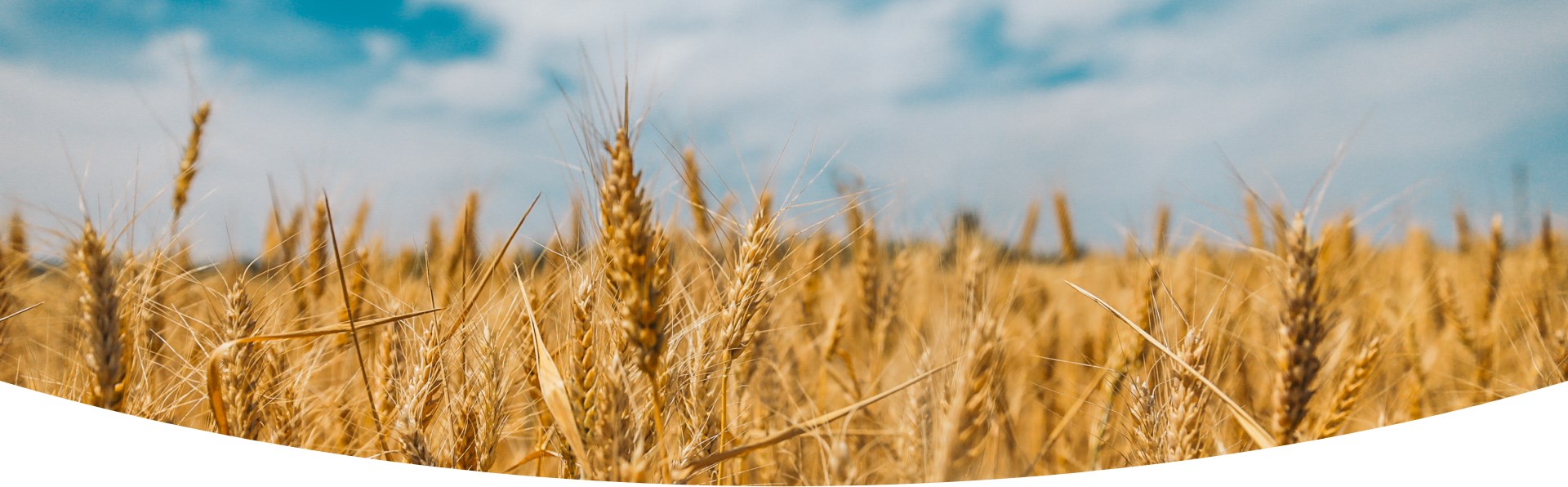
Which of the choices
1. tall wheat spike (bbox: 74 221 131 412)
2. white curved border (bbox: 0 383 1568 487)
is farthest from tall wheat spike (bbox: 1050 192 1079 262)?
tall wheat spike (bbox: 74 221 131 412)

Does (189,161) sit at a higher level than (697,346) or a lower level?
higher

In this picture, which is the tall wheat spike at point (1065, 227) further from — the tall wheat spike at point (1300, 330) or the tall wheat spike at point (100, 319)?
the tall wheat spike at point (100, 319)

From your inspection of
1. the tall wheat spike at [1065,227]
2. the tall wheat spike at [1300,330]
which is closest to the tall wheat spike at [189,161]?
the tall wheat spike at [1300,330]

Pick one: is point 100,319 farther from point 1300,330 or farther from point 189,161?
point 1300,330

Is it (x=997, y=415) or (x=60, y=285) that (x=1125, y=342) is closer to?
(x=997, y=415)

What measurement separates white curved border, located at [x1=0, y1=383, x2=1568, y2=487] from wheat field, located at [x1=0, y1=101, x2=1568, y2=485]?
0.05 metres

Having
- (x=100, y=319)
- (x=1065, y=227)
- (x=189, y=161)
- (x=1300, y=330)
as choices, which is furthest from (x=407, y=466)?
(x=1065, y=227)

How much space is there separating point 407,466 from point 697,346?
1.55 ft

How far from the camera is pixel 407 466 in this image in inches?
36.5

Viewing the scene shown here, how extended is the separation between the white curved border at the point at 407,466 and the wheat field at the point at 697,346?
0.05m

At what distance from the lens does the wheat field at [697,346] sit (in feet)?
2.76

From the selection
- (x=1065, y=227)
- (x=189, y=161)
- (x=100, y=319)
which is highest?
(x=189, y=161)

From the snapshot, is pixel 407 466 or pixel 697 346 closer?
pixel 407 466

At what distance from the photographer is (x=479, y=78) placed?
1232 mm
